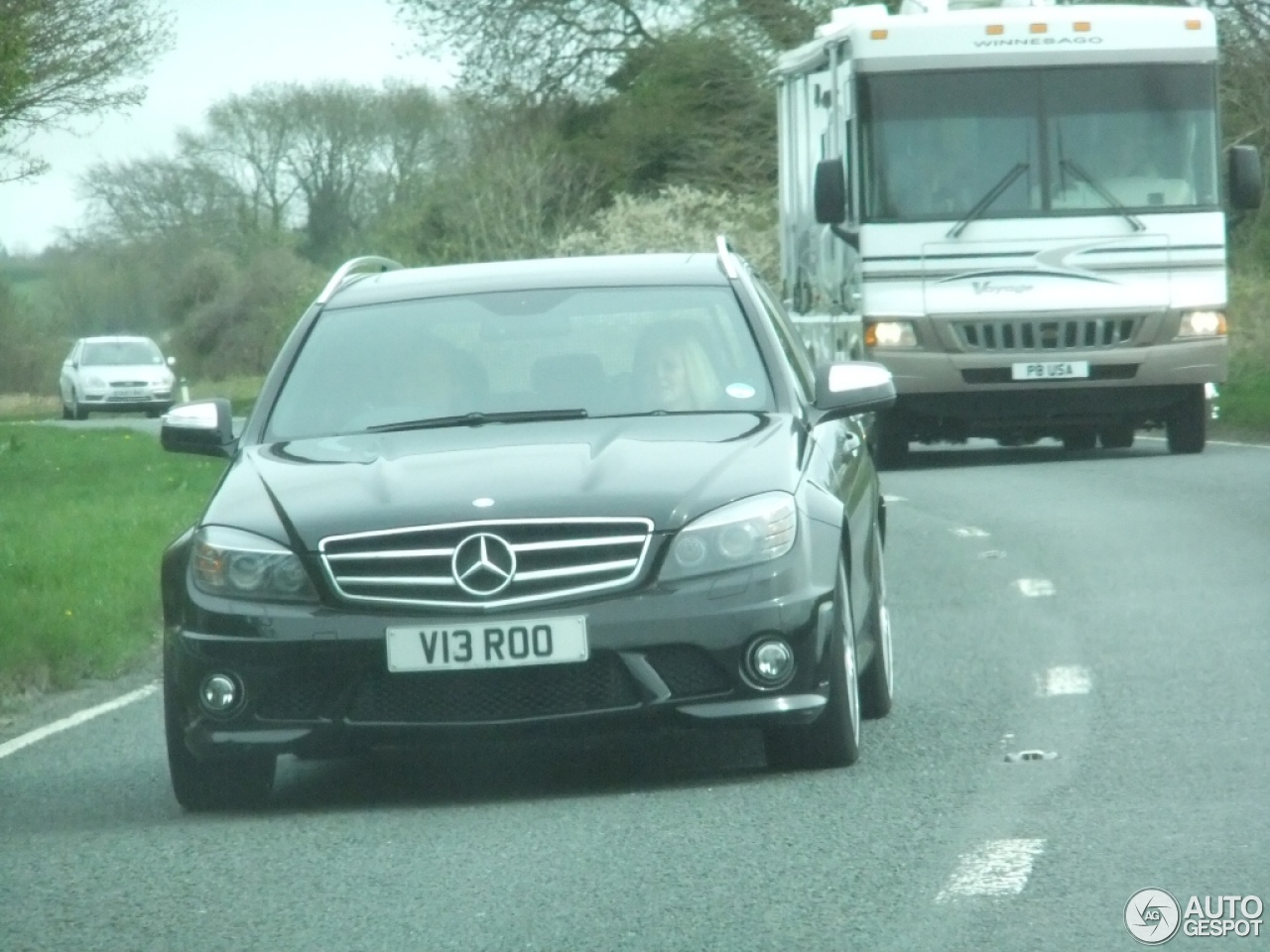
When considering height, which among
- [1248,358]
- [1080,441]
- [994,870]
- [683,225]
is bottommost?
[683,225]

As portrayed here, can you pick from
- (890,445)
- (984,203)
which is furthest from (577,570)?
(890,445)

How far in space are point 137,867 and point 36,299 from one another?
246 ft

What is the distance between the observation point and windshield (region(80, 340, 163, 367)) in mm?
55688

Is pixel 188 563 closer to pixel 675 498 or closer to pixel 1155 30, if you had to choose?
pixel 675 498

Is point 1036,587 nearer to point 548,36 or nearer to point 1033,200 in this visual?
point 1033,200

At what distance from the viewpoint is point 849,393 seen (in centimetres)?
841

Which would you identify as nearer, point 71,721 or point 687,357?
point 687,357

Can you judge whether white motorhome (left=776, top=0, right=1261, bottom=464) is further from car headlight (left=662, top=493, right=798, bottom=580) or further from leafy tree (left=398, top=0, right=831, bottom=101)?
leafy tree (left=398, top=0, right=831, bottom=101)

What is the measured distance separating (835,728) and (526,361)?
169 cm

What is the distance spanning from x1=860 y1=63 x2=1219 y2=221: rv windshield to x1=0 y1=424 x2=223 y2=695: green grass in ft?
19.1

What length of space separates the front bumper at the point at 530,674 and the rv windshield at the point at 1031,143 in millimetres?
13623

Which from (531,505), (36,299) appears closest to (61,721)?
(531,505)

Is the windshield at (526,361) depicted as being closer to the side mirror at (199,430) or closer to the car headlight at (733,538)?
the side mirror at (199,430)

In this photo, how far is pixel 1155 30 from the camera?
21.1 meters
